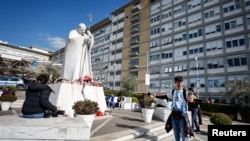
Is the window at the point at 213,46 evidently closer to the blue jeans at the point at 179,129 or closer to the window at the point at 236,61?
the window at the point at 236,61

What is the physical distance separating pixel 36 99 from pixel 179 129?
3.54m

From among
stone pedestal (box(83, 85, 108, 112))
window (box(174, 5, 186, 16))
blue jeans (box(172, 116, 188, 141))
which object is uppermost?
window (box(174, 5, 186, 16))

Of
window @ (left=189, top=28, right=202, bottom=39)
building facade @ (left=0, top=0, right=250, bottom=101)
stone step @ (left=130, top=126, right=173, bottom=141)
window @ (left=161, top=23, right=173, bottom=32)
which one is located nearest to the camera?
stone step @ (left=130, top=126, right=173, bottom=141)

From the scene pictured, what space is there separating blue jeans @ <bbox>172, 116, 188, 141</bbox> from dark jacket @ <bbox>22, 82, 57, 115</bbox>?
313 centimetres

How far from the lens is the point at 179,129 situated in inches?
200

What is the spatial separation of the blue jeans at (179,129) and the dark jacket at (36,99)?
313 cm

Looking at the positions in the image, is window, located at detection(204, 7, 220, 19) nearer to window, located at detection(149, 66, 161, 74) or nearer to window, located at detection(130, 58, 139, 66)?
window, located at detection(149, 66, 161, 74)

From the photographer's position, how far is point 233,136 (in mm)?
4598

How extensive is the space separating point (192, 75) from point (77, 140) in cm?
3304

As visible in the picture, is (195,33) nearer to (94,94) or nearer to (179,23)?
(179,23)

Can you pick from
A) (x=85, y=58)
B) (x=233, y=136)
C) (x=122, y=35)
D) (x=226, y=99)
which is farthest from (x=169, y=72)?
(x=233, y=136)

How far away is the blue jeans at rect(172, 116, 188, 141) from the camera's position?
493 cm

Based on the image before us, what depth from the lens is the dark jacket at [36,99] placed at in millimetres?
4391

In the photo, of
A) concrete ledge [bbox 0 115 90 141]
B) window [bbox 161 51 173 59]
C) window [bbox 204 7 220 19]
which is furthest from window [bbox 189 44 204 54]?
concrete ledge [bbox 0 115 90 141]
